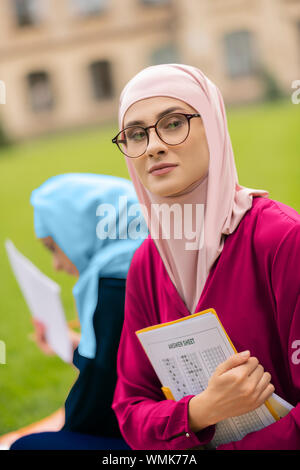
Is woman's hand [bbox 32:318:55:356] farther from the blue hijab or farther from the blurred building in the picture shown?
the blurred building

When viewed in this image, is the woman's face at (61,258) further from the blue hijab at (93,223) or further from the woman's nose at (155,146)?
the woman's nose at (155,146)

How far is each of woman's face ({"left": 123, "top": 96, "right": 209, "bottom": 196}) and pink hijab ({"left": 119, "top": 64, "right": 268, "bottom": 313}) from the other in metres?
0.01

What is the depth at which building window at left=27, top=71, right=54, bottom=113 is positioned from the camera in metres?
19.2

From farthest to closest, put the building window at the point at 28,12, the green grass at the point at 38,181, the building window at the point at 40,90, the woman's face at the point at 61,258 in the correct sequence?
the building window at the point at 28,12, the building window at the point at 40,90, the green grass at the point at 38,181, the woman's face at the point at 61,258

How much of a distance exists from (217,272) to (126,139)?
33cm

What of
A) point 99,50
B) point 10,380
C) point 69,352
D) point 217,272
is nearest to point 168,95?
point 217,272

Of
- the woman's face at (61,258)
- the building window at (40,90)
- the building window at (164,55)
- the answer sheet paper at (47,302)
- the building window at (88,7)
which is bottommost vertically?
the answer sheet paper at (47,302)

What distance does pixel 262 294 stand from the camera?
119 centimetres

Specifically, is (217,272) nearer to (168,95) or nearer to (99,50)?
(168,95)

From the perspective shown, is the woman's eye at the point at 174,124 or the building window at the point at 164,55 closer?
the woman's eye at the point at 174,124

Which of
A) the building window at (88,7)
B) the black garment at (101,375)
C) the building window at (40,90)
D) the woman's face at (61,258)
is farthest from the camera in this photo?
the building window at (88,7)

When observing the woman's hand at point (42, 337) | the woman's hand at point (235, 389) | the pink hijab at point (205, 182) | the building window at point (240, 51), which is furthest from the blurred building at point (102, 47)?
the woman's hand at point (235, 389)

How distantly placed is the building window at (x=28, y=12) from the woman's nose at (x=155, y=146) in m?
20.4

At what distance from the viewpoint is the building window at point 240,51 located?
51.2 feet
